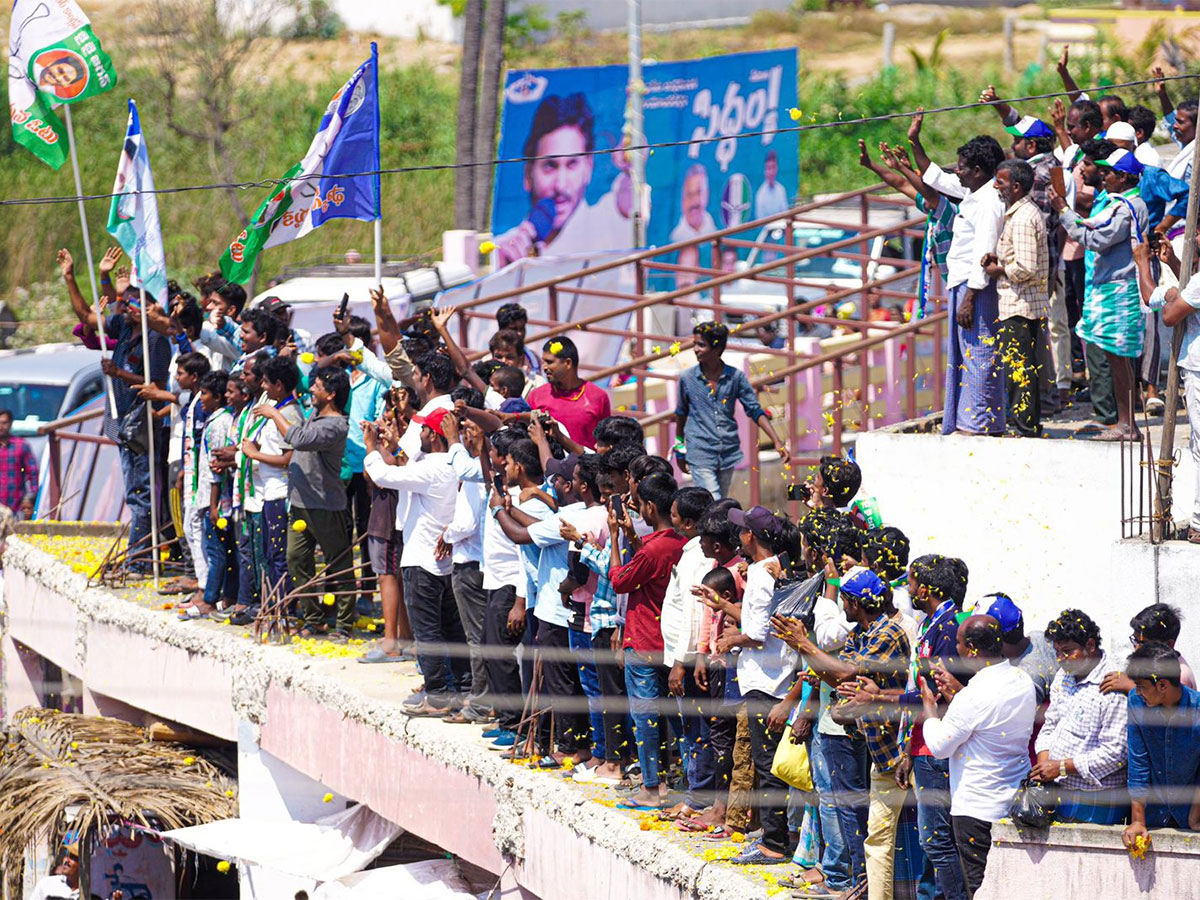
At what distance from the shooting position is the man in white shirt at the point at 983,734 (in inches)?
263

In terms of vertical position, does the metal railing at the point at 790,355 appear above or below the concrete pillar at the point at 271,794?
above

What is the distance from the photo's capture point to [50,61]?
40.7 feet

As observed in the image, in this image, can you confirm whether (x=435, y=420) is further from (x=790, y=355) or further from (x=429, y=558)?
(x=790, y=355)

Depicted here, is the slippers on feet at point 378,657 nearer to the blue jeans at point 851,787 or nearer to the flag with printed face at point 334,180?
the flag with printed face at point 334,180

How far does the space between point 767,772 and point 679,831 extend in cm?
55

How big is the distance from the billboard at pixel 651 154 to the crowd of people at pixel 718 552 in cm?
752

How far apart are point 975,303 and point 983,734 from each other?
3.34m

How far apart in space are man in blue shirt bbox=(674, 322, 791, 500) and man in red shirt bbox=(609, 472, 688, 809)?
5.93ft

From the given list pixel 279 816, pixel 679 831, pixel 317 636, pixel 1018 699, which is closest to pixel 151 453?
pixel 317 636

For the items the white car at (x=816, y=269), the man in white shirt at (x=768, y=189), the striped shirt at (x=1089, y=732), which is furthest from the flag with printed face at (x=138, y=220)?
the man in white shirt at (x=768, y=189)

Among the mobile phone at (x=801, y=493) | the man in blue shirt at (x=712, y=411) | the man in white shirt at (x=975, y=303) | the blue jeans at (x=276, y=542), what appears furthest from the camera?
the blue jeans at (x=276, y=542)

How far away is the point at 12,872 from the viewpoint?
12.2 m

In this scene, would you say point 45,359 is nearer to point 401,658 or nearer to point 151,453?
point 151,453

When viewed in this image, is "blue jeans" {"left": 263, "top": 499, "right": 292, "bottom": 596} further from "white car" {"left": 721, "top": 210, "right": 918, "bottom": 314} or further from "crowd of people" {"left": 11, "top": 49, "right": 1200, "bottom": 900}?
"white car" {"left": 721, "top": 210, "right": 918, "bottom": 314}
